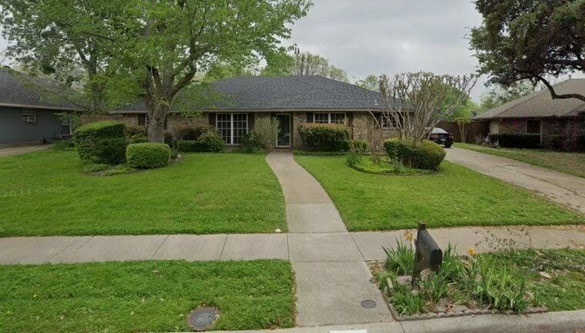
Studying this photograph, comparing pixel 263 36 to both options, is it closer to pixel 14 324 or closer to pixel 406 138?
pixel 406 138

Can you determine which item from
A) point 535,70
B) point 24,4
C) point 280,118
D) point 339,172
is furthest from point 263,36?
point 24,4

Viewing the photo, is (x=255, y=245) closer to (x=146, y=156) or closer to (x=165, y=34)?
(x=146, y=156)

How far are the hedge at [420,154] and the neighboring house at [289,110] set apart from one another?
5.65 m

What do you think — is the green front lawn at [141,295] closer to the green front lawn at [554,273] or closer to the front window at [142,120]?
the green front lawn at [554,273]

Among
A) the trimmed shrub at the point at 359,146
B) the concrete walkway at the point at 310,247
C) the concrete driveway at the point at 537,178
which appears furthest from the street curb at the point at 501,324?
the trimmed shrub at the point at 359,146

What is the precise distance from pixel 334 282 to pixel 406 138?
10371mm

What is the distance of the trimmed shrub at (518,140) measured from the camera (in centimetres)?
2364

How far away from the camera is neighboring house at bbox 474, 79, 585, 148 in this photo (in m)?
21.8

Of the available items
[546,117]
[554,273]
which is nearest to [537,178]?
[554,273]

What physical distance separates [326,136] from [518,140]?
15117 millimetres

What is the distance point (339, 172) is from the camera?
12.1 metres

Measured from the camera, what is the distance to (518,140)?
952 inches

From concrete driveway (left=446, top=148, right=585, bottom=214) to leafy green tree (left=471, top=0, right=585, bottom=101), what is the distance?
16.2ft

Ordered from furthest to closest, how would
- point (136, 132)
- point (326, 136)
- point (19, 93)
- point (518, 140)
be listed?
point (518, 140) < point (19, 93) < point (136, 132) < point (326, 136)
